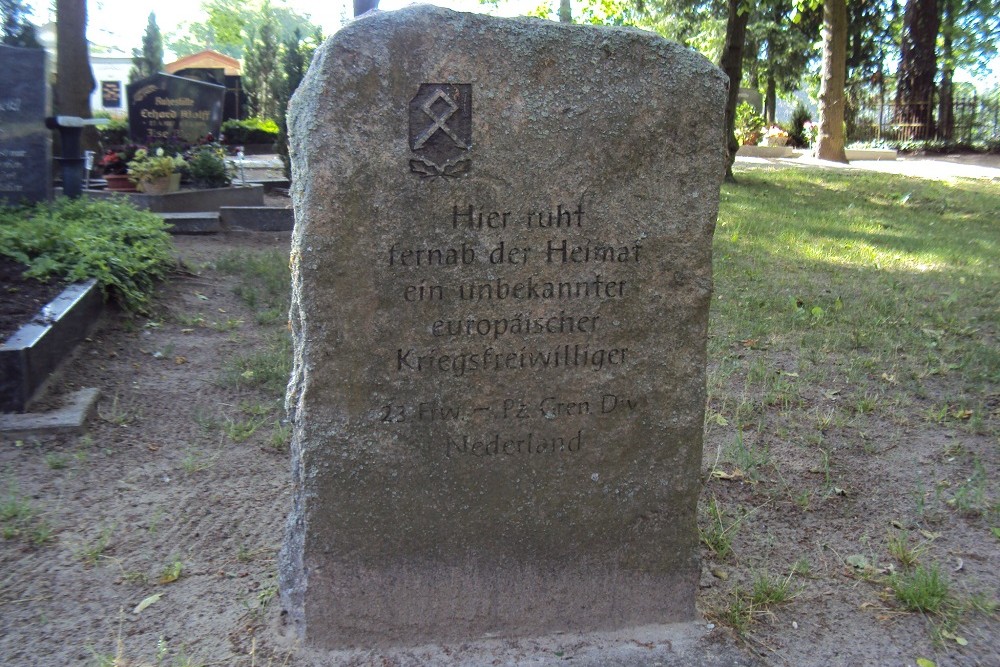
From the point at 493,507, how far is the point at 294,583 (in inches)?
27.5

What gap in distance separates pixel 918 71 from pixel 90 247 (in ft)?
83.5

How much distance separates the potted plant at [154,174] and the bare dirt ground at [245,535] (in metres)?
6.11

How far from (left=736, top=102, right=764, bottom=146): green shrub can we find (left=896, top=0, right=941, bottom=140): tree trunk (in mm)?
4133

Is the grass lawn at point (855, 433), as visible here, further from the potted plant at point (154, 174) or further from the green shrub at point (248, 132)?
the green shrub at point (248, 132)

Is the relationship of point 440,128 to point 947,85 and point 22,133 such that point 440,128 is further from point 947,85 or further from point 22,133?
point 947,85

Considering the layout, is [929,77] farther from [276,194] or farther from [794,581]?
[794,581]


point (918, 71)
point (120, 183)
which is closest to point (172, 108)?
point (120, 183)

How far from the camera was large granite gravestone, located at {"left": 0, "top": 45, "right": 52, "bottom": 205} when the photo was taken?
7.66m

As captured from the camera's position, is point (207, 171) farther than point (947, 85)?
No

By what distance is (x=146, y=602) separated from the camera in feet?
10.6

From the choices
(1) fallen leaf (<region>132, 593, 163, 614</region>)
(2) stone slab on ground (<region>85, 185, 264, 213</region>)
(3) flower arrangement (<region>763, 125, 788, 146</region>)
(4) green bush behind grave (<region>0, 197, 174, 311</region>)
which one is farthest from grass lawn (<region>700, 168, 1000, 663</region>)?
(3) flower arrangement (<region>763, 125, 788, 146</region>)

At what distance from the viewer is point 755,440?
4.71 meters

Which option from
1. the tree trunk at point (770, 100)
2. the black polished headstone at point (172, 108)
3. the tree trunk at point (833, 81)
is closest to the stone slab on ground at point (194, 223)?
the black polished headstone at point (172, 108)

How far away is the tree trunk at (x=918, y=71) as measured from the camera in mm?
25328
